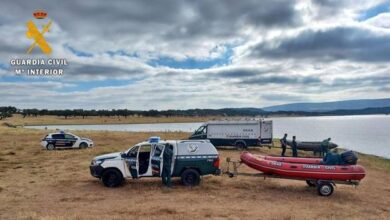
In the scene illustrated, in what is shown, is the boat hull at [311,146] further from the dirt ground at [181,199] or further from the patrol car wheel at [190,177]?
the patrol car wheel at [190,177]

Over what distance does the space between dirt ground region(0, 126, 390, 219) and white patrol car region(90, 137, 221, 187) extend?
523mm

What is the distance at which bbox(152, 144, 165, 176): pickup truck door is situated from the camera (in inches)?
612

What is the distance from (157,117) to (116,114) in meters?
19.7

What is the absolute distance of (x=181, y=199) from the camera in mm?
13508

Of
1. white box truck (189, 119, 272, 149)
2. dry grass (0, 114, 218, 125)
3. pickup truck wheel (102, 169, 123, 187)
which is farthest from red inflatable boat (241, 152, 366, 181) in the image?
dry grass (0, 114, 218, 125)

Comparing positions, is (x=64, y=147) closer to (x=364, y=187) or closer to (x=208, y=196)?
(x=208, y=196)

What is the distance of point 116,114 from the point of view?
170 m

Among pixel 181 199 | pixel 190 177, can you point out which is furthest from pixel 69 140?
pixel 181 199

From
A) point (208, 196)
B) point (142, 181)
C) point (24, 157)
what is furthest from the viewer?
point (24, 157)

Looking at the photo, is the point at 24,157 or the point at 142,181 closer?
the point at 142,181

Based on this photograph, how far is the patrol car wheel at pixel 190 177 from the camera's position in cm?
1566

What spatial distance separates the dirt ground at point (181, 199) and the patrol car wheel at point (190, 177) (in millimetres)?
342

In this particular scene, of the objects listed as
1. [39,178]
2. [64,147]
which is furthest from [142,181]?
[64,147]

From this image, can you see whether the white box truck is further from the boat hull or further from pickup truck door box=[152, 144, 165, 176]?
pickup truck door box=[152, 144, 165, 176]
